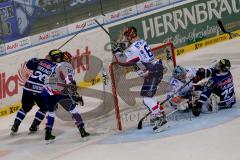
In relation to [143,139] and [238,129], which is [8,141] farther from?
[238,129]

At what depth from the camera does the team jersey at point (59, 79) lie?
965 centimetres

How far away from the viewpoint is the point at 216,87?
9.91m

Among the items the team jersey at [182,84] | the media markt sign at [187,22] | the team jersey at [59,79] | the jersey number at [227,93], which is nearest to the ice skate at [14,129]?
the team jersey at [59,79]

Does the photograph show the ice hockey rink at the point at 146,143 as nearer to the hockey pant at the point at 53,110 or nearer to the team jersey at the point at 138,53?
the hockey pant at the point at 53,110

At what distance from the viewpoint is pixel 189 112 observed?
10.2 metres

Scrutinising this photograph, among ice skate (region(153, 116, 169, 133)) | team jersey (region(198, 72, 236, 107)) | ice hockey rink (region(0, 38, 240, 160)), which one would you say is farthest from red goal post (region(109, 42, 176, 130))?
team jersey (region(198, 72, 236, 107))

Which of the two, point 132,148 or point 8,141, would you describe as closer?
point 132,148

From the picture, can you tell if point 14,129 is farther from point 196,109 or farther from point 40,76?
point 196,109

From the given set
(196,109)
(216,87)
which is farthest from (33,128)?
(216,87)

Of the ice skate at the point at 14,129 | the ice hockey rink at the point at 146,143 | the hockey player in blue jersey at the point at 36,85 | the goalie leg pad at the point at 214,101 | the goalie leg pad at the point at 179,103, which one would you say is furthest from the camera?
the ice skate at the point at 14,129

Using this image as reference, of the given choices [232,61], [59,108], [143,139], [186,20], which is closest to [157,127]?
[143,139]

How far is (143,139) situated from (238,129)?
4.60ft

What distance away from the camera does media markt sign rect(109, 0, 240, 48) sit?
15.0 meters

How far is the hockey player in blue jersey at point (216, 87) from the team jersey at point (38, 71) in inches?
94.2
